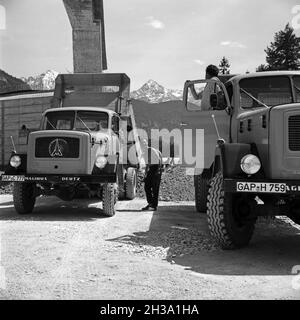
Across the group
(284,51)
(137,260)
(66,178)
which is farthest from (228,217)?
(284,51)

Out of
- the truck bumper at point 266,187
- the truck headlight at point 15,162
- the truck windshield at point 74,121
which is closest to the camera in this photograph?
the truck bumper at point 266,187

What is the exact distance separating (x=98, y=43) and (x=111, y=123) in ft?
22.5

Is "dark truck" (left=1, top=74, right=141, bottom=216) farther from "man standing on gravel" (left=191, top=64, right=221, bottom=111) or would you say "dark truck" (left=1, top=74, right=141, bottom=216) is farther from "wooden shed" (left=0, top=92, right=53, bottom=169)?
"wooden shed" (left=0, top=92, right=53, bottom=169)

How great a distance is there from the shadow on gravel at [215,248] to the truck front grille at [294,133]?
1.27 m

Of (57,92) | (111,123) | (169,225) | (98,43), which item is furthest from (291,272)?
(98,43)

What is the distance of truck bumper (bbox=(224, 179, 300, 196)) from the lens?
4996mm

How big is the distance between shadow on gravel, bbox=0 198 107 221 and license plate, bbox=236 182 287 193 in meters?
3.61

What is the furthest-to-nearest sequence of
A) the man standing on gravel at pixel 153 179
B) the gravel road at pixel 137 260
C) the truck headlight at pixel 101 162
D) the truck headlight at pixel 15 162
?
the man standing on gravel at pixel 153 179
the truck headlight at pixel 15 162
the truck headlight at pixel 101 162
the gravel road at pixel 137 260

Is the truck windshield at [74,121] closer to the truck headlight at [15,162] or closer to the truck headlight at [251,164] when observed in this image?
the truck headlight at [15,162]

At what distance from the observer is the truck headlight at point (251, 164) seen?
17.0ft

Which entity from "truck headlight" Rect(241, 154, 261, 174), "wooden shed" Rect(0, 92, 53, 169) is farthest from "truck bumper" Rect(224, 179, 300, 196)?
"wooden shed" Rect(0, 92, 53, 169)

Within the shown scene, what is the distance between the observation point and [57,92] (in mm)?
11305

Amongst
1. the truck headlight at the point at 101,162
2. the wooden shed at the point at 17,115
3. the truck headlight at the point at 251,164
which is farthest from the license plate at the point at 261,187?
the wooden shed at the point at 17,115
